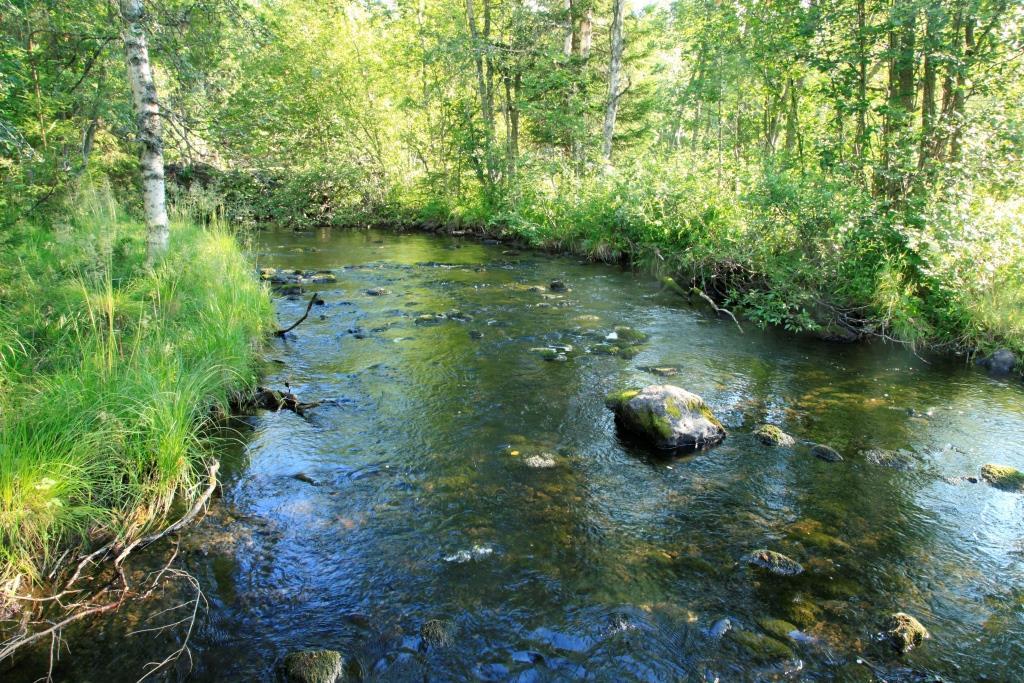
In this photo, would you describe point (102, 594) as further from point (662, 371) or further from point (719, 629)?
point (662, 371)

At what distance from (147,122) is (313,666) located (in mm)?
7343

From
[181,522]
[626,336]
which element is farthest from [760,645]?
[626,336]

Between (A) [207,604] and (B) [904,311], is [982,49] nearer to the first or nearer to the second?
(B) [904,311]

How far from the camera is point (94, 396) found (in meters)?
4.59

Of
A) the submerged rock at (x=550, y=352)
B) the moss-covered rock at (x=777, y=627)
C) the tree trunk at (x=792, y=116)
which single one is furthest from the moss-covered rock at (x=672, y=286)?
the moss-covered rock at (x=777, y=627)

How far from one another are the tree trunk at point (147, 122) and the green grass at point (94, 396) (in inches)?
24.9

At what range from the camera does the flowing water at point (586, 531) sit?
146 inches

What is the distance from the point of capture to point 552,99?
79.8ft

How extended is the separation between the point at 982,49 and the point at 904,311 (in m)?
4.95

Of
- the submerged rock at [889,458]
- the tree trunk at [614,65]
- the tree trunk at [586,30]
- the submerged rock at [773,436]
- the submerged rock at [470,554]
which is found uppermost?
the tree trunk at [586,30]

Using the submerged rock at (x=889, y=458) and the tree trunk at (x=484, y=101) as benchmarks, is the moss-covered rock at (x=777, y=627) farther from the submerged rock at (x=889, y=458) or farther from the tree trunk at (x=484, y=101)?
the tree trunk at (x=484, y=101)

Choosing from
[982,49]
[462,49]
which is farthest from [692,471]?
[462,49]

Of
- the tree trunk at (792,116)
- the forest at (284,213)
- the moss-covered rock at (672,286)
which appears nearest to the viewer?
the forest at (284,213)

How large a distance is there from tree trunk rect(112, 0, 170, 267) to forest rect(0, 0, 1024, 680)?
0.03 metres
